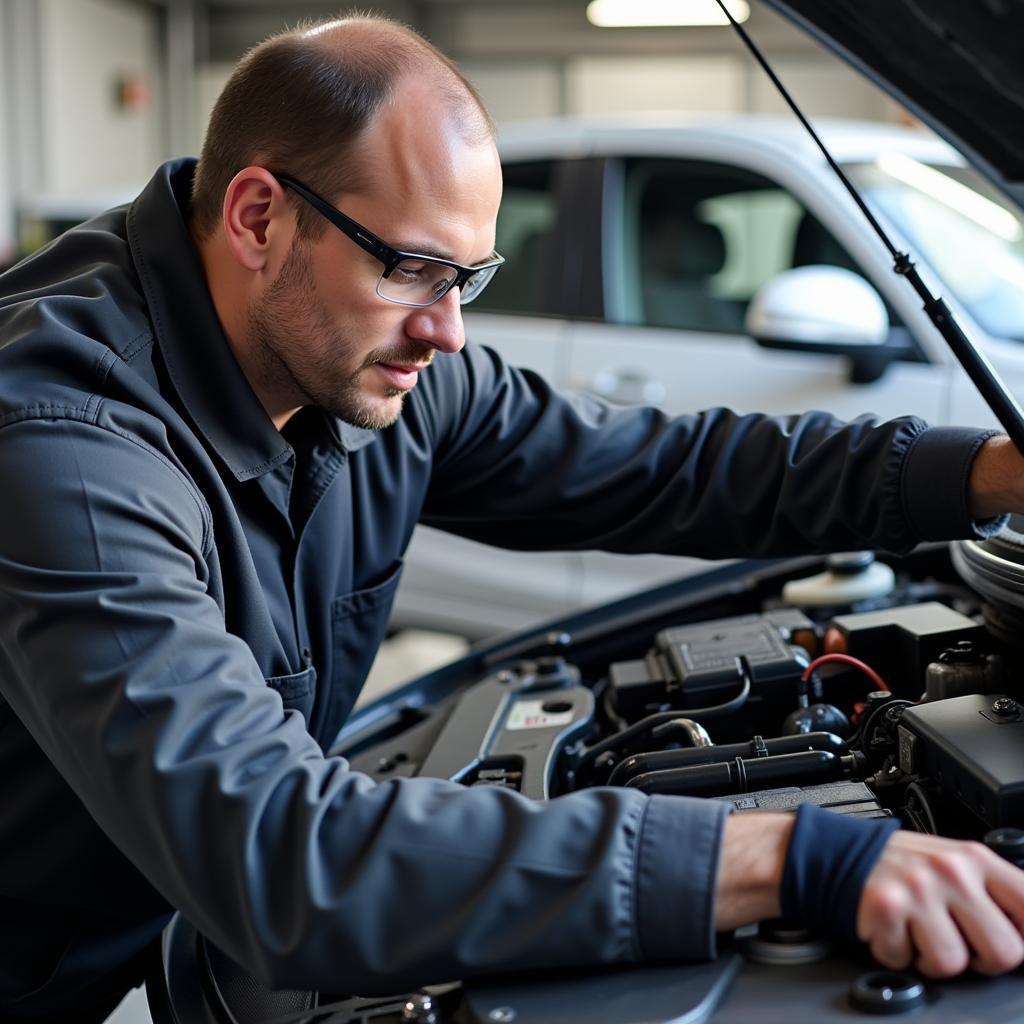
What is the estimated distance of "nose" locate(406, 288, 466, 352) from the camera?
1239 mm

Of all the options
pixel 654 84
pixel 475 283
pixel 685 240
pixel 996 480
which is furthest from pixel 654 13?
pixel 996 480

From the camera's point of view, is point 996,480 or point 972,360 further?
point 996,480

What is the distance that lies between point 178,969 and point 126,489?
46 centimetres

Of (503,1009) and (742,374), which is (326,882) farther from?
(742,374)

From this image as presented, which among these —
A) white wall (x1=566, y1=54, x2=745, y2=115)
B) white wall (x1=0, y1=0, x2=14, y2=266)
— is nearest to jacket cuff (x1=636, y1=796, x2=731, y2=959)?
white wall (x1=0, y1=0, x2=14, y2=266)

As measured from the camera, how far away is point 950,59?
106 centimetres

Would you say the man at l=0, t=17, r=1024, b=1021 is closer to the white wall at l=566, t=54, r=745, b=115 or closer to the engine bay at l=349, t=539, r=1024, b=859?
the engine bay at l=349, t=539, r=1024, b=859

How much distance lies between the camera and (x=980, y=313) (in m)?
2.75

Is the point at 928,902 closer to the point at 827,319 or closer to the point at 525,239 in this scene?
the point at 827,319

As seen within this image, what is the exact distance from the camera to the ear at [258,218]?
1.24 meters

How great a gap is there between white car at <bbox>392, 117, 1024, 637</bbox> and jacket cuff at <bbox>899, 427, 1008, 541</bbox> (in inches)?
55.6

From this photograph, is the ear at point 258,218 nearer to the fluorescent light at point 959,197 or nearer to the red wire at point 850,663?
the red wire at point 850,663

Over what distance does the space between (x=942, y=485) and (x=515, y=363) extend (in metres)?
1.95

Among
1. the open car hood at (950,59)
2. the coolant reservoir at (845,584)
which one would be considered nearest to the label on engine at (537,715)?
the coolant reservoir at (845,584)
